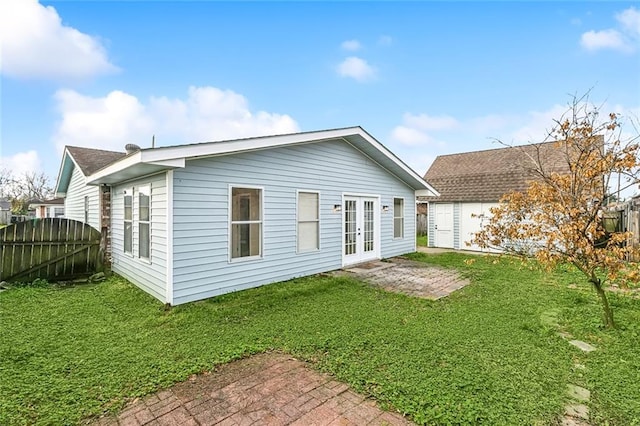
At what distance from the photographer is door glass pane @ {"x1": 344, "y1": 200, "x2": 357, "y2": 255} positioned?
336 inches

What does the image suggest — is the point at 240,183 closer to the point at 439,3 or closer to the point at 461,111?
the point at 439,3

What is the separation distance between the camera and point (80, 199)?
11.1 metres

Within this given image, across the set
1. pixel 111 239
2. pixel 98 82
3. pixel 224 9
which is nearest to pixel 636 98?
pixel 224 9

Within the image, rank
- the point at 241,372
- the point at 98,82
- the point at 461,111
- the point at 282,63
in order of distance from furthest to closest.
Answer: the point at 461,111 < the point at 282,63 < the point at 98,82 < the point at 241,372

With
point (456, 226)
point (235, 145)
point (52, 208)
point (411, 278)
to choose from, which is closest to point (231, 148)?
point (235, 145)

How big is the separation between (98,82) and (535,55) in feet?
47.1

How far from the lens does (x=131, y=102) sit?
1342cm

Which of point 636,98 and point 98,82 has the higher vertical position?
point 98,82

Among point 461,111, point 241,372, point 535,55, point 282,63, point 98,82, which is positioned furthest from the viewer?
point 461,111

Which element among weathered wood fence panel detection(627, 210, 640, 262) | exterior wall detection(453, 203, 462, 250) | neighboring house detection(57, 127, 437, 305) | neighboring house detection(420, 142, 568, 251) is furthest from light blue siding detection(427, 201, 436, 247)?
weathered wood fence panel detection(627, 210, 640, 262)

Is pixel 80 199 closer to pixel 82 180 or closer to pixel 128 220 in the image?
pixel 82 180

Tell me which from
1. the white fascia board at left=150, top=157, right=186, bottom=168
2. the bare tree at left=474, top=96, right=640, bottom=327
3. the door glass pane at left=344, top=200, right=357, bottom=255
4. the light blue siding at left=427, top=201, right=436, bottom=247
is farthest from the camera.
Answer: the light blue siding at left=427, top=201, right=436, bottom=247

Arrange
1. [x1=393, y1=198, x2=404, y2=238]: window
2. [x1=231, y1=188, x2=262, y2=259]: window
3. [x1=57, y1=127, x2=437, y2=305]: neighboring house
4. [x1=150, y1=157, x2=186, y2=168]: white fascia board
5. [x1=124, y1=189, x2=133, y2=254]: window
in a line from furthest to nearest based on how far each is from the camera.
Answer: [x1=393, y1=198, x2=404, y2=238]: window
[x1=124, y1=189, x2=133, y2=254]: window
[x1=231, y1=188, x2=262, y2=259]: window
[x1=57, y1=127, x2=437, y2=305]: neighboring house
[x1=150, y1=157, x2=186, y2=168]: white fascia board

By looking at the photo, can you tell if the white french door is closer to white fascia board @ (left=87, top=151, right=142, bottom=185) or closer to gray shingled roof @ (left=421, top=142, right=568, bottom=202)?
white fascia board @ (left=87, top=151, right=142, bottom=185)
